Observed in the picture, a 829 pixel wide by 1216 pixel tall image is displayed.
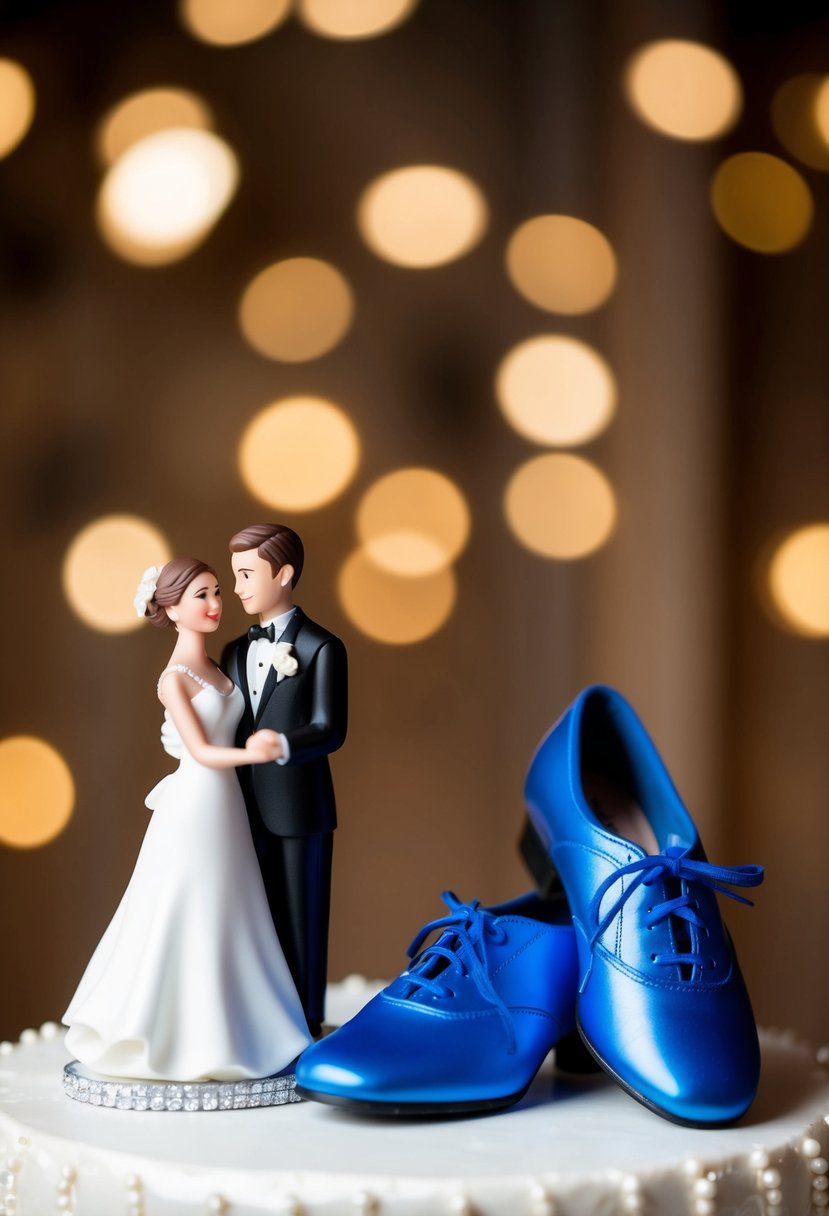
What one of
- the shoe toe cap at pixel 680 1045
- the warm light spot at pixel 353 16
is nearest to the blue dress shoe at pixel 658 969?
the shoe toe cap at pixel 680 1045

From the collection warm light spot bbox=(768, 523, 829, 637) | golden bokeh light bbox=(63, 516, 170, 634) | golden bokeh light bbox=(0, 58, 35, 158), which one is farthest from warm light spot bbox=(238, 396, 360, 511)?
warm light spot bbox=(768, 523, 829, 637)

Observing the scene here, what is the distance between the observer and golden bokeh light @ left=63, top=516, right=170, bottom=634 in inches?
63.1

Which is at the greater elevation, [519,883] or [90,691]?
[90,691]

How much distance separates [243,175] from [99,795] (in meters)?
0.90

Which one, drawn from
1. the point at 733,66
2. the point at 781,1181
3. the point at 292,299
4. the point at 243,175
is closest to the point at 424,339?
the point at 292,299

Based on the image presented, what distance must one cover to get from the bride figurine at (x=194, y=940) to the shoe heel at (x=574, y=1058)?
0.71 feet

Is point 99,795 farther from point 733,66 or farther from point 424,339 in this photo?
point 733,66

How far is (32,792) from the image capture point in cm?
158

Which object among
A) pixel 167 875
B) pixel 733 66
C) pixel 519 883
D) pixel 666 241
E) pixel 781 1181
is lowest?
pixel 519 883

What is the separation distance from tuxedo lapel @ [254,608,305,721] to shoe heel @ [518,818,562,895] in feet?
1.04

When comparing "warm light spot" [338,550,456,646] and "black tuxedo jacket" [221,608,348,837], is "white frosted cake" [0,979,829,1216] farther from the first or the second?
"warm light spot" [338,550,456,646]

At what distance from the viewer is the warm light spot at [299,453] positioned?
167cm

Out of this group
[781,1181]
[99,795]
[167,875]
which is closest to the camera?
[781,1181]

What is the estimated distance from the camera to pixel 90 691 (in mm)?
1597
